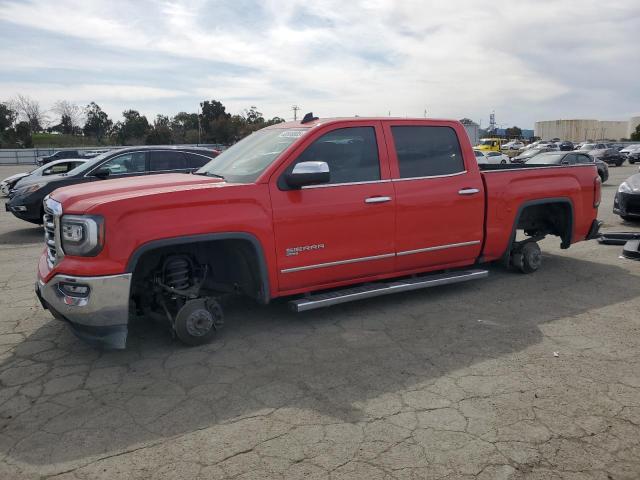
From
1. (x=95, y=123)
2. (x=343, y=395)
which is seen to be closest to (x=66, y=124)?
(x=95, y=123)

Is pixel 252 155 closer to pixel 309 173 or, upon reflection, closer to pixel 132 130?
pixel 309 173

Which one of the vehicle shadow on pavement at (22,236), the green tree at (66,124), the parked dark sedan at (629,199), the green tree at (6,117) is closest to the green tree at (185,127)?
the green tree at (66,124)

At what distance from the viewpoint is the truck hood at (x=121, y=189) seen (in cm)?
388

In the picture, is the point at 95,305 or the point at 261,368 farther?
the point at 261,368

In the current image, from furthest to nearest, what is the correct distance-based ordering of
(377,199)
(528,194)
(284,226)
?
(528,194)
(377,199)
(284,226)

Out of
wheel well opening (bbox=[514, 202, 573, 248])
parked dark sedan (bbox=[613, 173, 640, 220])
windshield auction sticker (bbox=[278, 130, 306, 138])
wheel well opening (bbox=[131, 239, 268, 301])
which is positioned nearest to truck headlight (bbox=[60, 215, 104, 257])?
wheel well opening (bbox=[131, 239, 268, 301])

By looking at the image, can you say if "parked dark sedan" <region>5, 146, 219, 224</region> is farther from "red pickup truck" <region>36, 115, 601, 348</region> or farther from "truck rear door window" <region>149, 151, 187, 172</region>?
"red pickup truck" <region>36, 115, 601, 348</region>

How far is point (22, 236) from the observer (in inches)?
403

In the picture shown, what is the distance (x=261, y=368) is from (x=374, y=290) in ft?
4.78

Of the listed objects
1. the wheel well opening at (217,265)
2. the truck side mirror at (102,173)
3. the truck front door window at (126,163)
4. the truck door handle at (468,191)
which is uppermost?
the truck front door window at (126,163)

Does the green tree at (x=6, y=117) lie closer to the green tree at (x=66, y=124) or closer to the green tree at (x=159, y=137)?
the green tree at (x=66, y=124)

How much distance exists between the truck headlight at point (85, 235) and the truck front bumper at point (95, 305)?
20cm

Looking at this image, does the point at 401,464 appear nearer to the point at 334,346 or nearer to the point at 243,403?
the point at 243,403

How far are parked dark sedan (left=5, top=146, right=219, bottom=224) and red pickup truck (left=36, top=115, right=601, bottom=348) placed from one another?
5.35 m
